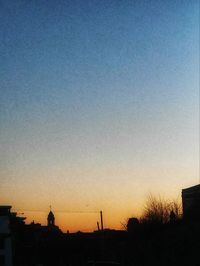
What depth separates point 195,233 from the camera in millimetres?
27859

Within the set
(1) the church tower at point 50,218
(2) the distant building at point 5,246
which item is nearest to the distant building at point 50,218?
(1) the church tower at point 50,218

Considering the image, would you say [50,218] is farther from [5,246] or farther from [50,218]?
[5,246]

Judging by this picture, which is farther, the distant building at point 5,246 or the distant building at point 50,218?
the distant building at point 50,218

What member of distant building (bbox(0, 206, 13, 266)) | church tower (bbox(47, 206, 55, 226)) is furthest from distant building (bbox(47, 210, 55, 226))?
distant building (bbox(0, 206, 13, 266))

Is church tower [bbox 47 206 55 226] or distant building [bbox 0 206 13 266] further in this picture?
→ church tower [bbox 47 206 55 226]

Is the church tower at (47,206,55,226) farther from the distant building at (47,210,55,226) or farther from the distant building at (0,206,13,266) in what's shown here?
the distant building at (0,206,13,266)

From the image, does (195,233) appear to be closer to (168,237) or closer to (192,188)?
(168,237)

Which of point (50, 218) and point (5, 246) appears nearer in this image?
point (5, 246)

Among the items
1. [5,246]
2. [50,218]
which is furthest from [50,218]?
[5,246]

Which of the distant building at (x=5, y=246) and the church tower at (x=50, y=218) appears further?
the church tower at (x=50, y=218)

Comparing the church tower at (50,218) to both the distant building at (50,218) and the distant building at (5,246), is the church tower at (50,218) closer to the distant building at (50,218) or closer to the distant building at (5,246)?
the distant building at (50,218)

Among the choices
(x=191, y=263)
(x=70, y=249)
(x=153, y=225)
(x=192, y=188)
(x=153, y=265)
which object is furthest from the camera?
(x=70, y=249)

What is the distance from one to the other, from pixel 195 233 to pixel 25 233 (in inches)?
1603

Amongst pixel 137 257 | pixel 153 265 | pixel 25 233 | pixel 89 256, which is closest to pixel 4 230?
pixel 25 233
